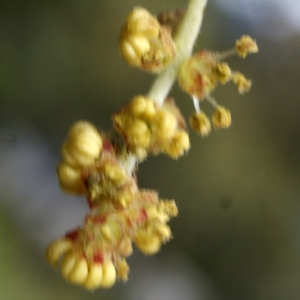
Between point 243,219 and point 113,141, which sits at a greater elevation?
point 113,141

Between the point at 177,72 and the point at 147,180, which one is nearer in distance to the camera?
the point at 177,72

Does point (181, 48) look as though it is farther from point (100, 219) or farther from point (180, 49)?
point (100, 219)

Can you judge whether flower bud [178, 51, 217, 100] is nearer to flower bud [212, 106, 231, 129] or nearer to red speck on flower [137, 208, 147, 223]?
flower bud [212, 106, 231, 129]

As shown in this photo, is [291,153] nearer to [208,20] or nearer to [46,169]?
[208,20]

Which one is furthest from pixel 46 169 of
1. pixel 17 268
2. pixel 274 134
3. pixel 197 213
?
pixel 274 134

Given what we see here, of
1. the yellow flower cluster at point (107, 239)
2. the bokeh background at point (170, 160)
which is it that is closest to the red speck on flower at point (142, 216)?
the yellow flower cluster at point (107, 239)

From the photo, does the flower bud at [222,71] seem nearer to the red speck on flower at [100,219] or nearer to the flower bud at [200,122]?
the flower bud at [200,122]

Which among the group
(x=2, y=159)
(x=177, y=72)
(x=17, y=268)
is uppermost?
(x=177, y=72)
